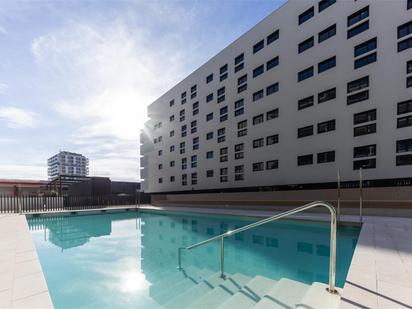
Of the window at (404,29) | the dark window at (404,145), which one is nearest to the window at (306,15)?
the window at (404,29)

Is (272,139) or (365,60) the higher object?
(365,60)

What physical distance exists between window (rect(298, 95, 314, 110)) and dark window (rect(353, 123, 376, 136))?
3782mm

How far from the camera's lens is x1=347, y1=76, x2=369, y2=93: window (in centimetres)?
1373

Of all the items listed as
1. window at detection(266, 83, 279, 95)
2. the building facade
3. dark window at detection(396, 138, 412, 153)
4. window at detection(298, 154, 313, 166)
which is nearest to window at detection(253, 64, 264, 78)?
window at detection(266, 83, 279, 95)

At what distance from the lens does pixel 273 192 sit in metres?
17.5

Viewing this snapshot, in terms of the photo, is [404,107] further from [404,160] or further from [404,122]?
[404,160]

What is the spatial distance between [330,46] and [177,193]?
22897mm

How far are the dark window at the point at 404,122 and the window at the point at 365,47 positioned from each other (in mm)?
5069

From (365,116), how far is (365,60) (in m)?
3.79

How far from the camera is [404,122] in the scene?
12234 millimetres

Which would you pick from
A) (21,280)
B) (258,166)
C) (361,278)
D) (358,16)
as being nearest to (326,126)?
(258,166)

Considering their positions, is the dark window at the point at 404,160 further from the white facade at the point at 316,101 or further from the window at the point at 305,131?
the window at the point at 305,131

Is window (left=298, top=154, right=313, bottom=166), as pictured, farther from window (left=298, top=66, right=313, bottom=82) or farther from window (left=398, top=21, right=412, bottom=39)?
window (left=398, top=21, right=412, bottom=39)

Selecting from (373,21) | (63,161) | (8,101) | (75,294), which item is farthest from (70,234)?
(63,161)
